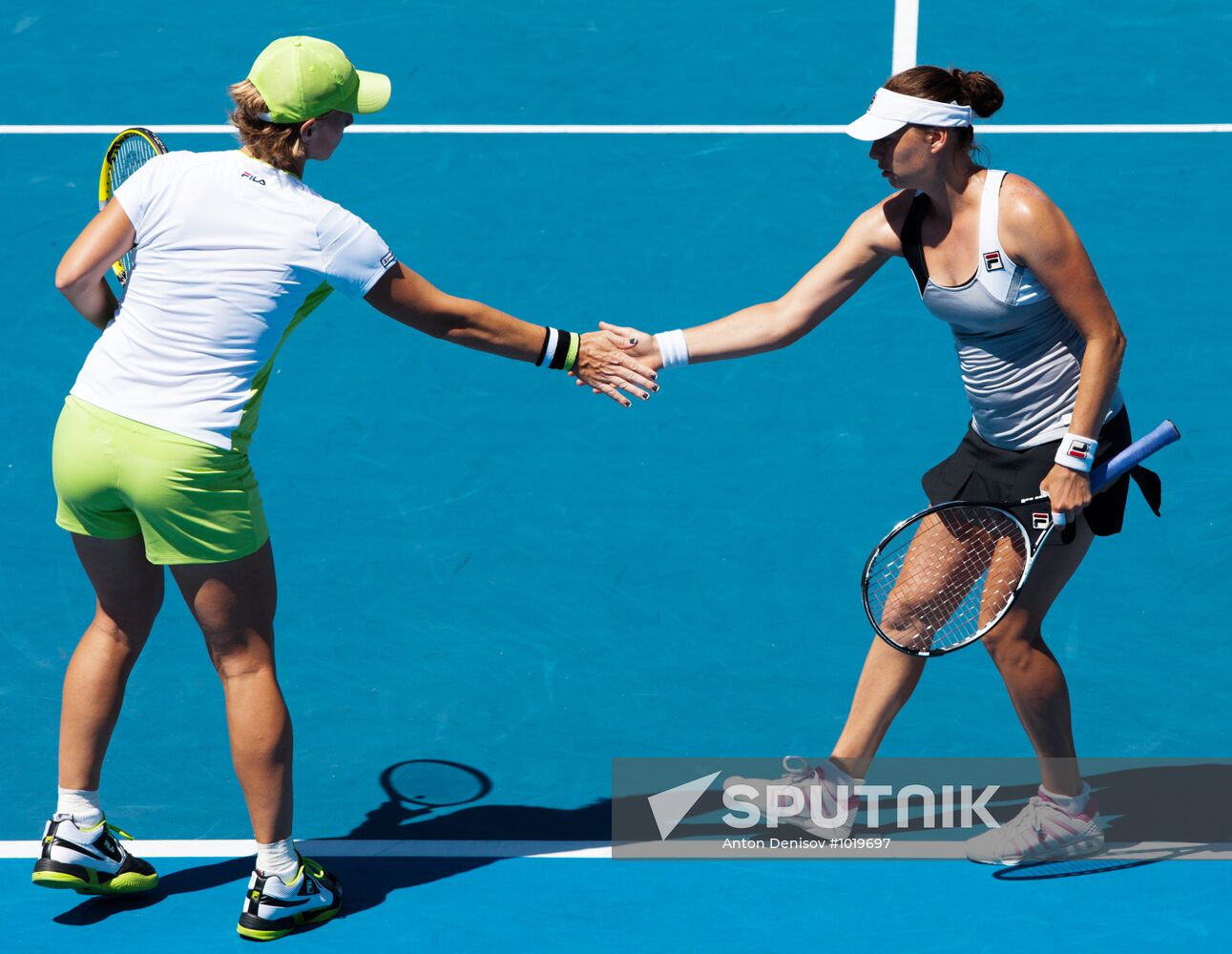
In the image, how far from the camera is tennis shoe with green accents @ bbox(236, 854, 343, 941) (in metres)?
4.46

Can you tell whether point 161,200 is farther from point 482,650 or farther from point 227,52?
point 227,52

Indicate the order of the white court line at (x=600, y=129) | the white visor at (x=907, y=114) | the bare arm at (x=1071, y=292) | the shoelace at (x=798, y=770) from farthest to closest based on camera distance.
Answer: the white court line at (x=600, y=129) < the shoelace at (x=798, y=770) < the white visor at (x=907, y=114) < the bare arm at (x=1071, y=292)

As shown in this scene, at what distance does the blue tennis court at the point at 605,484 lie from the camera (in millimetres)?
4746

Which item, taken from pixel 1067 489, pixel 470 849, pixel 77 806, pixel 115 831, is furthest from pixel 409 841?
pixel 1067 489

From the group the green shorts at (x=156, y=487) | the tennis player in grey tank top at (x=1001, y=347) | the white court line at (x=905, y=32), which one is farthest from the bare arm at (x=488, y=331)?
the white court line at (x=905, y=32)

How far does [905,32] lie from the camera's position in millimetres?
8891

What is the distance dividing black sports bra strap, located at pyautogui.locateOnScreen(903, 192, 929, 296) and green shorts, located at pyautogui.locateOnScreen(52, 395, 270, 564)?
1.79 metres

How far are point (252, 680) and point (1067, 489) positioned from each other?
2090 millimetres

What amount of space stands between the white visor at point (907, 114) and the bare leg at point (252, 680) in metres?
1.86

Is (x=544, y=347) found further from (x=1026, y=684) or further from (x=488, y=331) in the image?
(x=1026, y=684)

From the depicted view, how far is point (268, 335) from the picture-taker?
422 cm

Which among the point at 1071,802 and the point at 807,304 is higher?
the point at 807,304

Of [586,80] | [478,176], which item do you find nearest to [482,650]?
[478,176]

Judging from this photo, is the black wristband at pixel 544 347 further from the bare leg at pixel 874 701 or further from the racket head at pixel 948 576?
the bare leg at pixel 874 701
